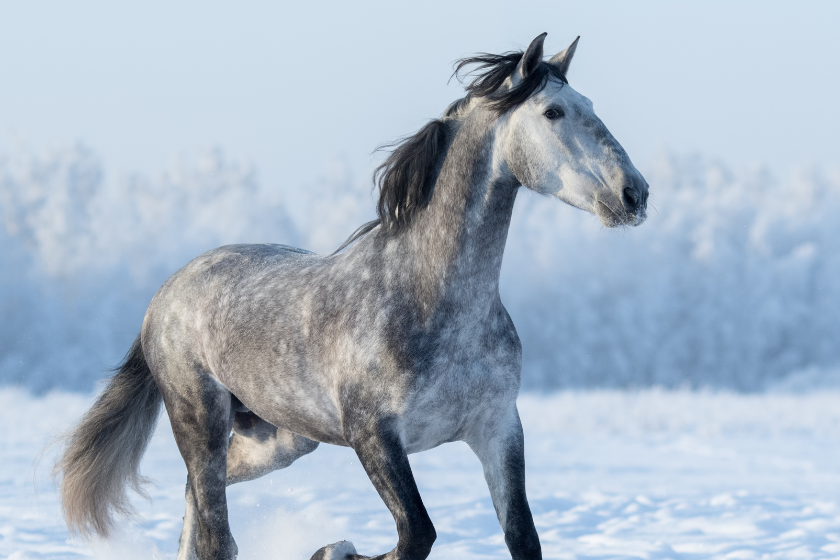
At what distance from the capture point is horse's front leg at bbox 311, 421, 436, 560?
413 centimetres

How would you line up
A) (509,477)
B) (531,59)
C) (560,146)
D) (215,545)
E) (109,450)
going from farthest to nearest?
(109,450), (215,545), (509,477), (531,59), (560,146)

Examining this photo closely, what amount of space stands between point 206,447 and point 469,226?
7.20 feet

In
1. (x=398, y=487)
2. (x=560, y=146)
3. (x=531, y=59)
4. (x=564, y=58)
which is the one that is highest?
(x=564, y=58)

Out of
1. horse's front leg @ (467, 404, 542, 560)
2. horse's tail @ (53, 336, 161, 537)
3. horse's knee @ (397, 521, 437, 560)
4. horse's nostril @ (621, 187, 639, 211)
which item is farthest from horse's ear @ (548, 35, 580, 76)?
horse's tail @ (53, 336, 161, 537)

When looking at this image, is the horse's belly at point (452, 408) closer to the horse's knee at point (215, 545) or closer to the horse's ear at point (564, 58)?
the horse's ear at point (564, 58)

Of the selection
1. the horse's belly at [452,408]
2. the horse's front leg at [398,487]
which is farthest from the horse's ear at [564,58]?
the horse's front leg at [398,487]

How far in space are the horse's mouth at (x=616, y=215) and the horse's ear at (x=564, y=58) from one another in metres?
0.80

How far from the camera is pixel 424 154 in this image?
4.45m

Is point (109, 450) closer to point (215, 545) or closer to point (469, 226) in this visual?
point (215, 545)

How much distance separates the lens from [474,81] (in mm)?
4410

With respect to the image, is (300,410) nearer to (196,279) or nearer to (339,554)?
(339,554)

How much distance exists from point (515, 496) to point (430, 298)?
978 millimetres

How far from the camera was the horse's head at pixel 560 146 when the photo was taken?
13.0 feet

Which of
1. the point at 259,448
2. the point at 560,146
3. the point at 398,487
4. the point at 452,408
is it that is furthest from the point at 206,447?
the point at 560,146
